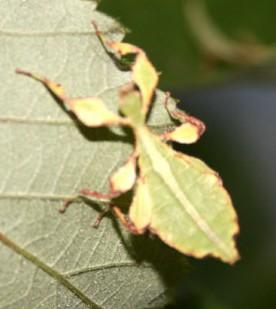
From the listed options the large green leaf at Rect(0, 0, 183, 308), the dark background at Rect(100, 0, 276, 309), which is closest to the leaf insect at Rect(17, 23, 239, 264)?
the large green leaf at Rect(0, 0, 183, 308)

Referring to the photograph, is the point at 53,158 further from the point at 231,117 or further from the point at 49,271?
the point at 231,117

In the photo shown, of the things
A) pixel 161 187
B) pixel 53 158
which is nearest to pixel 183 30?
pixel 161 187

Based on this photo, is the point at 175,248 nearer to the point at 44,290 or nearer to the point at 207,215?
the point at 207,215

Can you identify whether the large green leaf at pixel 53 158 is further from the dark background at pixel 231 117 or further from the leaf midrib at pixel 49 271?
the dark background at pixel 231 117

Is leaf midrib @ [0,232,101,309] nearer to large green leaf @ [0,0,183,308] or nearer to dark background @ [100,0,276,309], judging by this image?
large green leaf @ [0,0,183,308]

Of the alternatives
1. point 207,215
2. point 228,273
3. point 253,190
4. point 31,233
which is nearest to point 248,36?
point 207,215

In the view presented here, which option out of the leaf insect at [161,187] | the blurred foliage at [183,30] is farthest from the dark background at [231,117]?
the leaf insect at [161,187]
